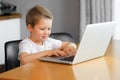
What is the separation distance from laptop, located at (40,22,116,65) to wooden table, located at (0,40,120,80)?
0.11 ft

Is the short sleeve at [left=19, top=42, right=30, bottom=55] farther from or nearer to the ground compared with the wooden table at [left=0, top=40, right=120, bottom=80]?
farther from the ground

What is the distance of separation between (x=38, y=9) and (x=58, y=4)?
188 cm

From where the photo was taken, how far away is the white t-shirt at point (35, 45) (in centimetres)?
189

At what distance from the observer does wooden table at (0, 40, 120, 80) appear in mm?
1390

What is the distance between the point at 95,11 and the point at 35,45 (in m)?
1.58

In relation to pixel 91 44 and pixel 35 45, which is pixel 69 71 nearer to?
pixel 91 44

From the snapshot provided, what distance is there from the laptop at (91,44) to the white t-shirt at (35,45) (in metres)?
0.21

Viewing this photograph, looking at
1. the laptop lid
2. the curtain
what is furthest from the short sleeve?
the curtain

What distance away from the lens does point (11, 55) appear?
1.98 meters

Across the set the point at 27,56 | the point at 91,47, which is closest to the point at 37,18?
the point at 27,56

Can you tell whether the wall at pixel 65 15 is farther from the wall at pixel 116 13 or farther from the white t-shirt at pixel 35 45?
the white t-shirt at pixel 35 45

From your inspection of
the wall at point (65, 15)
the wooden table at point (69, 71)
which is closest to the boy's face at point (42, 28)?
the wooden table at point (69, 71)

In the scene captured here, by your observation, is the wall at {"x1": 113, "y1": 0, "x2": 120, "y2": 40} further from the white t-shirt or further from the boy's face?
the boy's face

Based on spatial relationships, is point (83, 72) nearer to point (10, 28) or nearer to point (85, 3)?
point (85, 3)
